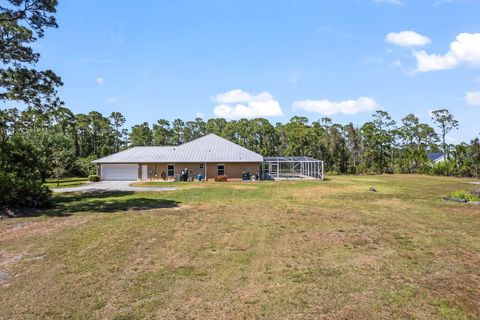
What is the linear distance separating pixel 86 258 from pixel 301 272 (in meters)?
4.93

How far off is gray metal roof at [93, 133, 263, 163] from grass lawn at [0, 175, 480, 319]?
20.2 meters

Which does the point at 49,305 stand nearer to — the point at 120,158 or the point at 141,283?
the point at 141,283

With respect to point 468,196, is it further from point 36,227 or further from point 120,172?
point 120,172

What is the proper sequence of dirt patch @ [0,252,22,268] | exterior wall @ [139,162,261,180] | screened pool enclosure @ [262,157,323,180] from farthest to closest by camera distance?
screened pool enclosure @ [262,157,323,180] → exterior wall @ [139,162,261,180] → dirt patch @ [0,252,22,268]

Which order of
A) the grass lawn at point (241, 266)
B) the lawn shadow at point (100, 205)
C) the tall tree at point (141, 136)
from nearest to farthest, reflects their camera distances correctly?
1. the grass lawn at point (241, 266)
2. the lawn shadow at point (100, 205)
3. the tall tree at point (141, 136)

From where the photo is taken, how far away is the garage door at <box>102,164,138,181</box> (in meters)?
35.0

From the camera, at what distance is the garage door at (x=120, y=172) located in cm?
3497

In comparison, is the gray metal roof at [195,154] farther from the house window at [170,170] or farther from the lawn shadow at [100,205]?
the lawn shadow at [100,205]

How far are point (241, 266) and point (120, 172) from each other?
31.1 metres

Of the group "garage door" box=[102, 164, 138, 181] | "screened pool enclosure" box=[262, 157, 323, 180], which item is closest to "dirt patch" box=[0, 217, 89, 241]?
"garage door" box=[102, 164, 138, 181]

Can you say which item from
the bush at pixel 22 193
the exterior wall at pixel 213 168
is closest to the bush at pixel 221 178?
the exterior wall at pixel 213 168

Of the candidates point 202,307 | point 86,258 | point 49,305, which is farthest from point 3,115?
point 202,307

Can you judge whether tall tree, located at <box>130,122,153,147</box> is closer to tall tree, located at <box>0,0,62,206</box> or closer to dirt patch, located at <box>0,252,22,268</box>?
tall tree, located at <box>0,0,62,206</box>

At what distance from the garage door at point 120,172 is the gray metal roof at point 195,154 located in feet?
2.73
